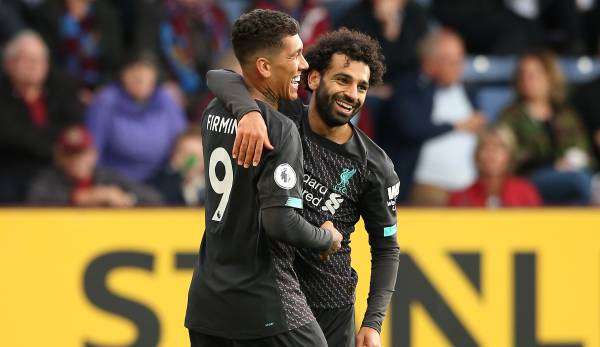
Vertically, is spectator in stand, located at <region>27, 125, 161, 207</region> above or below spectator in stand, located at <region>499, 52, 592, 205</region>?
below

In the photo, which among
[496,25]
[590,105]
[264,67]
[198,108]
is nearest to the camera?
[264,67]

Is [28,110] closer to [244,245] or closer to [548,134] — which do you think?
[548,134]

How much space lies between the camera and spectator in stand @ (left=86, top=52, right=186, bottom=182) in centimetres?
847

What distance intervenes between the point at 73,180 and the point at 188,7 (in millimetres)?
2050

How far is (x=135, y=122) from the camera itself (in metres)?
8.56

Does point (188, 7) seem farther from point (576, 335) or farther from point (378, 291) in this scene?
point (378, 291)

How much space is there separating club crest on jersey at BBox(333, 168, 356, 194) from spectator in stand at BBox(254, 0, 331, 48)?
15.4 ft

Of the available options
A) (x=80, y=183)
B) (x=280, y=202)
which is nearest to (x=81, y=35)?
(x=80, y=183)

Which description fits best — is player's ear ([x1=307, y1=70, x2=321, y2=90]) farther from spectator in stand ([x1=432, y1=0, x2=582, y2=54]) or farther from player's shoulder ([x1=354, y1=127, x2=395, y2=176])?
spectator in stand ([x1=432, y1=0, x2=582, y2=54])

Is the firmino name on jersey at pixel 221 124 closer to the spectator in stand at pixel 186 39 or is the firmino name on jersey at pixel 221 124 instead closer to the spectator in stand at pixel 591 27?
the spectator in stand at pixel 186 39

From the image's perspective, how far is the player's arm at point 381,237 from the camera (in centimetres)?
448

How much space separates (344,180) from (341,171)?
0.04 metres

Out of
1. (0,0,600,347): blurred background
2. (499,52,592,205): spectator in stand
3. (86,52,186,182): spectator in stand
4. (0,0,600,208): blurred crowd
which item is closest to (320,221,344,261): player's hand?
(0,0,600,347): blurred background

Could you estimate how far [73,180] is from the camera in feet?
24.9
